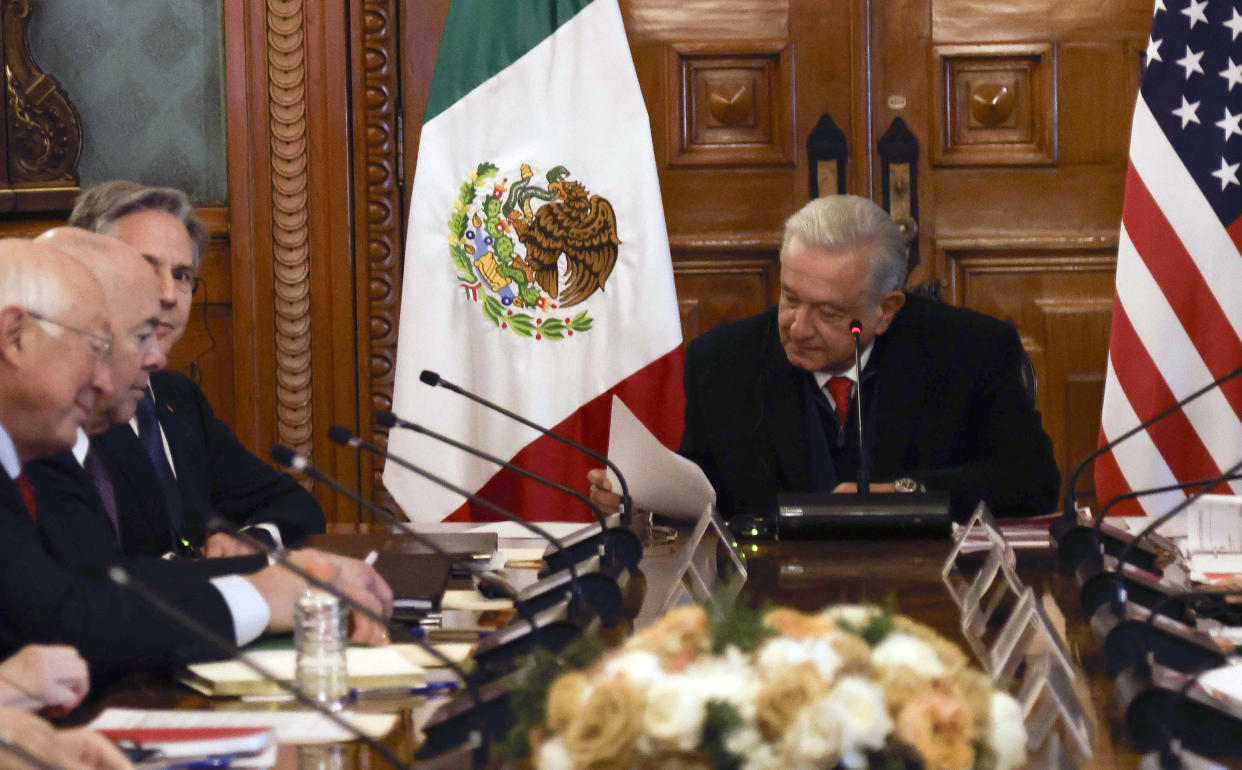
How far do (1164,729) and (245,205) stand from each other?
3.44 metres

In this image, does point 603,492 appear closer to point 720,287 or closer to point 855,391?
point 855,391

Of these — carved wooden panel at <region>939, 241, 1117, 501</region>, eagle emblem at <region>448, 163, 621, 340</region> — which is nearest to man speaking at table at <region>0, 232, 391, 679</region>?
eagle emblem at <region>448, 163, 621, 340</region>

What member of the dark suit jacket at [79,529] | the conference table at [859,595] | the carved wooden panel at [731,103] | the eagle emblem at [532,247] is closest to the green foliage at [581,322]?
the eagle emblem at [532,247]

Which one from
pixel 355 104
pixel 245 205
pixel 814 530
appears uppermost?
pixel 355 104

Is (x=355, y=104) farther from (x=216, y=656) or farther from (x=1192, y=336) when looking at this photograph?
(x=216, y=656)

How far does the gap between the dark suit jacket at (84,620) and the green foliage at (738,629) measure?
2.82 ft

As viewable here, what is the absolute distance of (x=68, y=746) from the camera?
1216 millimetres

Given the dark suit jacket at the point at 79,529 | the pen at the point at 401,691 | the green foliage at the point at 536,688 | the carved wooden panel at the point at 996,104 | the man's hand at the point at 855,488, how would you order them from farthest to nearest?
the carved wooden panel at the point at 996,104, the man's hand at the point at 855,488, the dark suit jacket at the point at 79,529, the pen at the point at 401,691, the green foliage at the point at 536,688

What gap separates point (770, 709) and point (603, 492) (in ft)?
5.86

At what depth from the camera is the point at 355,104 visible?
4.20 metres

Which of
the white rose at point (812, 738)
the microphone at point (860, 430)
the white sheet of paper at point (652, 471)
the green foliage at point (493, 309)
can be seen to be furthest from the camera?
the green foliage at point (493, 309)

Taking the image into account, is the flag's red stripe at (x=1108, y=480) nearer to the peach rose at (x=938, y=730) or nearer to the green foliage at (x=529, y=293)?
the green foliage at (x=529, y=293)

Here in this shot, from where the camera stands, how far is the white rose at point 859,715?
0.88m

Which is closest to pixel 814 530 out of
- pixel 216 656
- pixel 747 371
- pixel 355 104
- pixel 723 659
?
pixel 747 371
